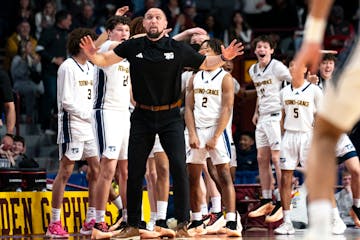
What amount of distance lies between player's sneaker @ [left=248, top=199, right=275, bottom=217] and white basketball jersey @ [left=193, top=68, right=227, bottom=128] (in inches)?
75.3

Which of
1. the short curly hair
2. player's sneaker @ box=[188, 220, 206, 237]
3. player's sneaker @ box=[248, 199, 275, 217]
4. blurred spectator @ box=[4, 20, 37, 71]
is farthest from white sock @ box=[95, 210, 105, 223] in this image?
blurred spectator @ box=[4, 20, 37, 71]

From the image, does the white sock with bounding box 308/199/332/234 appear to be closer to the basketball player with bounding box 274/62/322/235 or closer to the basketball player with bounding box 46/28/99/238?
the basketball player with bounding box 46/28/99/238

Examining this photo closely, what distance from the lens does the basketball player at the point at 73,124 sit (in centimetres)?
1345

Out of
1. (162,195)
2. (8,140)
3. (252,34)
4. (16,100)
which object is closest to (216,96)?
(162,195)

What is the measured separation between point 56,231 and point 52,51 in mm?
7486

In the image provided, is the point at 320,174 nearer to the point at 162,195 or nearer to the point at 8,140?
the point at 162,195

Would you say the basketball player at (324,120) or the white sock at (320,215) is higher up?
the basketball player at (324,120)

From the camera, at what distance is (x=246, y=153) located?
19594mm

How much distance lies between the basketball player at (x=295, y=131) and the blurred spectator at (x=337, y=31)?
7.43m

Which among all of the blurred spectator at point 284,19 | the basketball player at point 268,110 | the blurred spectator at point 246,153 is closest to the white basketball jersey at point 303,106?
the basketball player at point 268,110

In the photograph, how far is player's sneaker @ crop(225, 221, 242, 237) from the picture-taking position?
13000mm

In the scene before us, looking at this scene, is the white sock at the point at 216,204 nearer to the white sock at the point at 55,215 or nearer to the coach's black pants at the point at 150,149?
the coach's black pants at the point at 150,149

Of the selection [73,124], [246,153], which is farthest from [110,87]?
[246,153]

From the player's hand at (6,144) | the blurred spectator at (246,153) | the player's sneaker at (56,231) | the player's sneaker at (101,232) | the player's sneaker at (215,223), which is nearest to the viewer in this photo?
the player's sneaker at (101,232)
